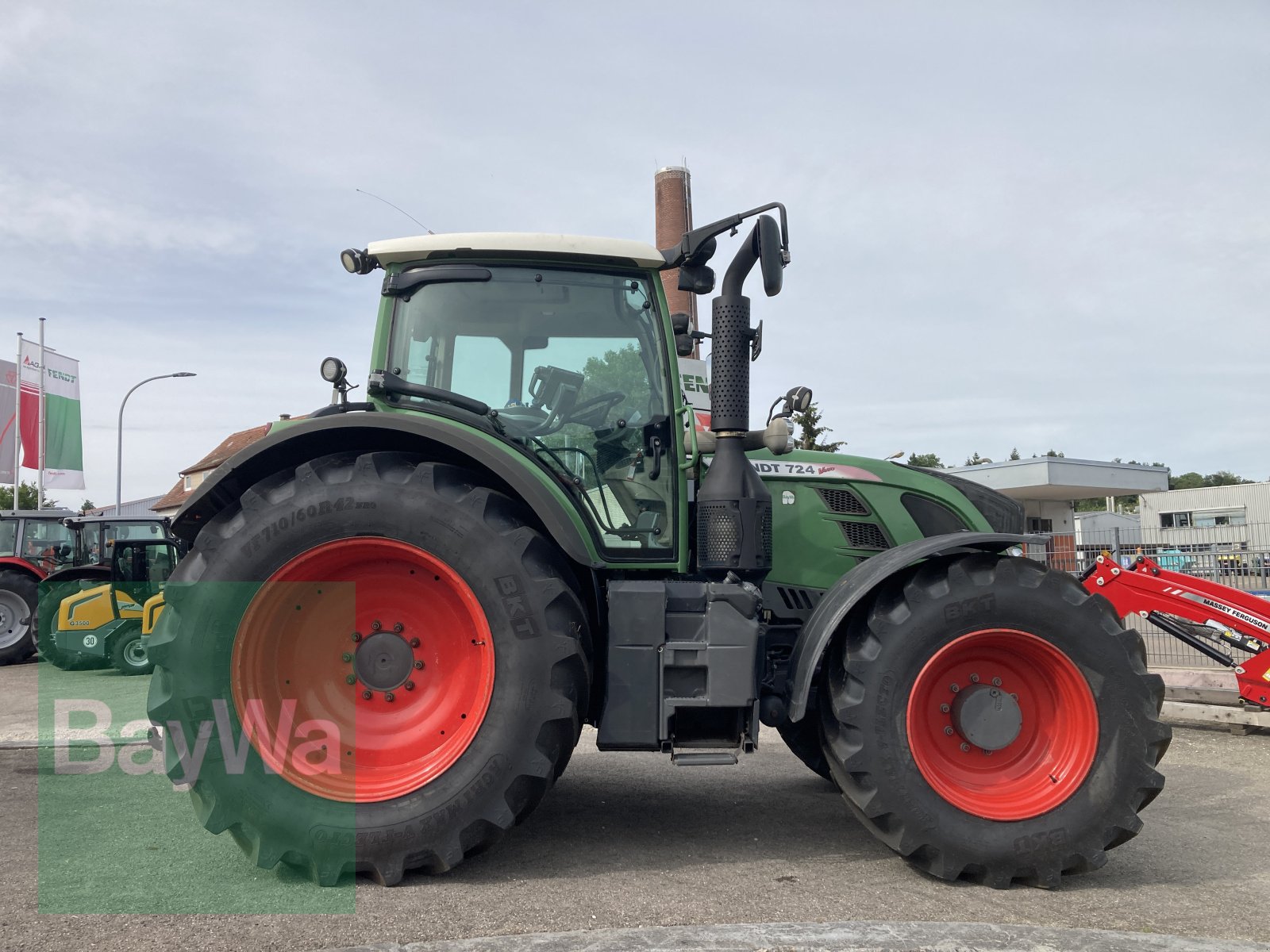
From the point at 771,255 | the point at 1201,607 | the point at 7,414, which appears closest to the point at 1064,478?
the point at 1201,607

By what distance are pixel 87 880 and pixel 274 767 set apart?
79 centimetres

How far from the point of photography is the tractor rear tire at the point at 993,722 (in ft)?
11.7

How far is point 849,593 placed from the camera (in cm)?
378

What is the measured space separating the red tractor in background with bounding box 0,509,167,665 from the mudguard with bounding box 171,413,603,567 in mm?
10493

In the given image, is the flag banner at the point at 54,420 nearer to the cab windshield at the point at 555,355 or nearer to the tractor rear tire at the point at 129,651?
the tractor rear tire at the point at 129,651

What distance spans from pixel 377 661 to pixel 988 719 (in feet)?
8.09

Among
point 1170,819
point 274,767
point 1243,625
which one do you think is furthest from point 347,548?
point 1243,625

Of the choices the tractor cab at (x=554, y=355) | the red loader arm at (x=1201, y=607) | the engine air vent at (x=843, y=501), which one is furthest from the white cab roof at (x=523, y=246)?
the red loader arm at (x=1201, y=607)

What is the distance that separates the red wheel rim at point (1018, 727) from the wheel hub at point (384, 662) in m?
2.00

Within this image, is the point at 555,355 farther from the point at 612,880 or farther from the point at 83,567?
the point at 83,567

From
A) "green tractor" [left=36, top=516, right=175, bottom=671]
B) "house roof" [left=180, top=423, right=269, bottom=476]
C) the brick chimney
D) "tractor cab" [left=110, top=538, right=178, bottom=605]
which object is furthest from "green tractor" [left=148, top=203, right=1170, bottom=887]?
"house roof" [left=180, top=423, right=269, bottom=476]

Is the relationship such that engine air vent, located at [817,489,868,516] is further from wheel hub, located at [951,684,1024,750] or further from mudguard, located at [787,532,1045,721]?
wheel hub, located at [951,684,1024,750]

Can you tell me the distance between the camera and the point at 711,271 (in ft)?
14.2

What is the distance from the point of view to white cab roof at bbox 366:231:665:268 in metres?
4.15
